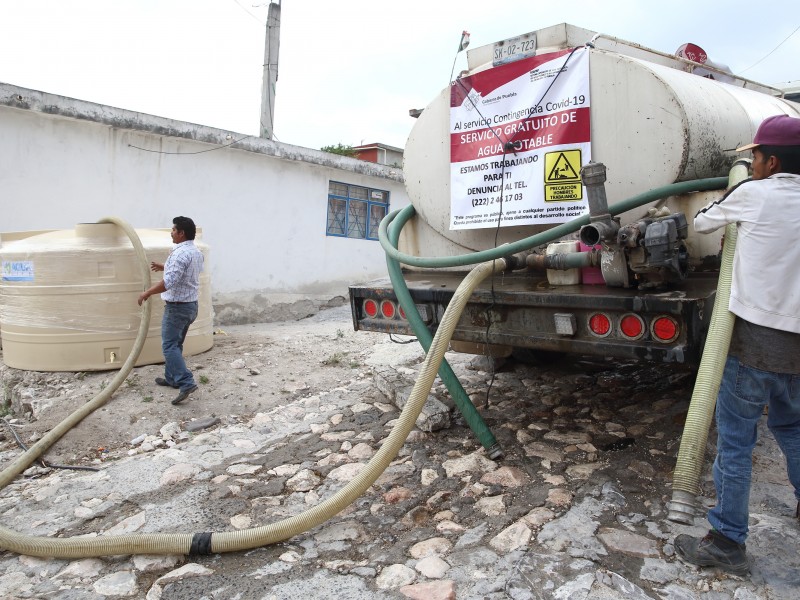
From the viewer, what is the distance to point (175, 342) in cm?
473

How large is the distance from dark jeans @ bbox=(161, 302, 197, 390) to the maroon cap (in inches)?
158

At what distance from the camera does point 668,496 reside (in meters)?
2.67

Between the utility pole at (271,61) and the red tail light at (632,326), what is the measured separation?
10026 millimetres

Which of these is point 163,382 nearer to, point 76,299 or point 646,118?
point 76,299

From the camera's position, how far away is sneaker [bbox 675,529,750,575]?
2096 mm

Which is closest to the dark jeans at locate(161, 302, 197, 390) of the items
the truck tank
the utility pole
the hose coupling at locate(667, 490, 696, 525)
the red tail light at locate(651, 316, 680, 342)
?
the truck tank

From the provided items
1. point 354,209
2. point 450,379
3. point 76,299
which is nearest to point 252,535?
point 450,379

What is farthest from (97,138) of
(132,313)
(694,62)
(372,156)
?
(372,156)

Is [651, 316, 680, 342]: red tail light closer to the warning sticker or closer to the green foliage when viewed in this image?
the warning sticker

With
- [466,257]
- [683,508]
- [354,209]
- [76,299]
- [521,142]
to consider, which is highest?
[354,209]

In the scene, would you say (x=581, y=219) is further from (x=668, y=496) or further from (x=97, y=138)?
(x=97, y=138)

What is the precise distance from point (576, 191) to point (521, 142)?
43cm

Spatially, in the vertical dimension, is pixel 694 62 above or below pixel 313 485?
above

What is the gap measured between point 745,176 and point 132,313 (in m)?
4.73
